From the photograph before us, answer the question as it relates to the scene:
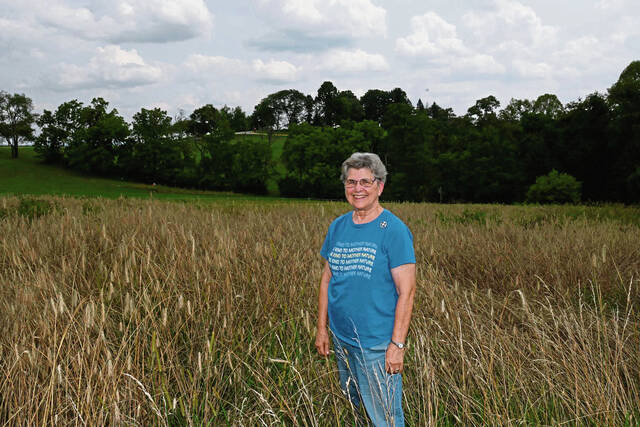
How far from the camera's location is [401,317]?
2080 millimetres

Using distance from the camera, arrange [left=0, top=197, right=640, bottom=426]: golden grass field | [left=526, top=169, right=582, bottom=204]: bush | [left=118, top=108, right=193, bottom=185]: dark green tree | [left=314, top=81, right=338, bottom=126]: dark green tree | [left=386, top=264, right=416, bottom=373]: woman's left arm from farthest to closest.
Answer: [left=314, top=81, right=338, bottom=126]: dark green tree
[left=118, top=108, right=193, bottom=185]: dark green tree
[left=526, top=169, right=582, bottom=204]: bush
[left=0, top=197, right=640, bottom=426]: golden grass field
[left=386, top=264, right=416, bottom=373]: woman's left arm

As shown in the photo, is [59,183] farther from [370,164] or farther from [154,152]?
[370,164]

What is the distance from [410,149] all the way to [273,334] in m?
48.2

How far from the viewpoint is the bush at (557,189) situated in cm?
3519

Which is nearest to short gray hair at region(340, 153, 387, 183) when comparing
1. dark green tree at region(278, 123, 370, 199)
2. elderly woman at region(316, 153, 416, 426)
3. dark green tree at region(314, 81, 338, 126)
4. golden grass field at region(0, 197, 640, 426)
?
elderly woman at region(316, 153, 416, 426)

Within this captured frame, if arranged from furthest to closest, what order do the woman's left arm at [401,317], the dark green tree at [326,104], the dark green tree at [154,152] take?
the dark green tree at [326,104], the dark green tree at [154,152], the woman's left arm at [401,317]

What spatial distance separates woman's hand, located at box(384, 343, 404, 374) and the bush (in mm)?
36631

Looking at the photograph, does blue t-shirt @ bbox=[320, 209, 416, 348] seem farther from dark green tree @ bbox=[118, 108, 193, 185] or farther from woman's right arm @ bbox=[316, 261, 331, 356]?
dark green tree @ bbox=[118, 108, 193, 185]

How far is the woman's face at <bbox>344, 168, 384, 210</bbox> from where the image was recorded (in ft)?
7.31

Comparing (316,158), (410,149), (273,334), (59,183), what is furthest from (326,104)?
(273,334)

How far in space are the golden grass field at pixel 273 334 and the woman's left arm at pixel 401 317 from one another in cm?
14

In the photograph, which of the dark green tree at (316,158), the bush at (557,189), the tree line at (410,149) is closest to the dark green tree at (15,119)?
the tree line at (410,149)

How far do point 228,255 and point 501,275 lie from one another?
3393 millimetres

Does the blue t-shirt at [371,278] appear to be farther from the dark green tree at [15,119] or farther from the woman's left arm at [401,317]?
the dark green tree at [15,119]
